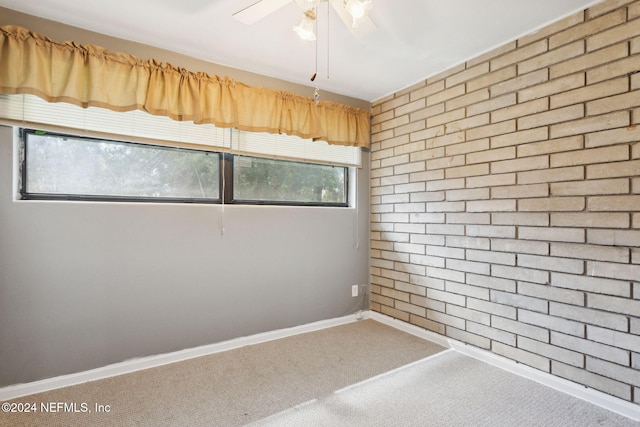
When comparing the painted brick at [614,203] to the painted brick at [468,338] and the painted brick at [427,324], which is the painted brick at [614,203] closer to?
the painted brick at [468,338]

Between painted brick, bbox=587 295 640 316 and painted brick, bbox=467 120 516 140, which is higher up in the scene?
painted brick, bbox=467 120 516 140

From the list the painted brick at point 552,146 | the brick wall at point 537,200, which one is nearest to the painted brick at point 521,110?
the brick wall at point 537,200

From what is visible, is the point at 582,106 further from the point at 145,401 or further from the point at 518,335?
the point at 145,401

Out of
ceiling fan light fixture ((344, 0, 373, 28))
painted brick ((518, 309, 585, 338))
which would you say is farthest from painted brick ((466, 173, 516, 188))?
ceiling fan light fixture ((344, 0, 373, 28))

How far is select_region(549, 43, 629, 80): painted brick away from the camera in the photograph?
6.09 feet

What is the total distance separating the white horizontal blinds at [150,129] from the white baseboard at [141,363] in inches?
64.5

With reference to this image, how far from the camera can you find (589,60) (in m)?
1.97

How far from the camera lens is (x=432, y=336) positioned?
115 inches

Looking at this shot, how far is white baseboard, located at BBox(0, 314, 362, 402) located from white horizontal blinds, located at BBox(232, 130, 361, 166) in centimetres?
165

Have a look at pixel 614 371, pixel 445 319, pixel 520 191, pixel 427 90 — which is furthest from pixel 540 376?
pixel 427 90

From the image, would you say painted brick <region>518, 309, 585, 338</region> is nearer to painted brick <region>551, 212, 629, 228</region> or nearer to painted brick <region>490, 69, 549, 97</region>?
painted brick <region>551, 212, 629, 228</region>

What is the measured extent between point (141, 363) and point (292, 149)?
215 cm

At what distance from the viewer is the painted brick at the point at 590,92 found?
1.85 metres

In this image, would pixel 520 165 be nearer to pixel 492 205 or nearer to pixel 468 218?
pixel 492 205
